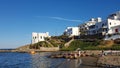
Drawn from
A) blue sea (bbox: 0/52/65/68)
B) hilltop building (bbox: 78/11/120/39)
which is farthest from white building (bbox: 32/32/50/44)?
blue sea (bbox: 0/52/65/68)

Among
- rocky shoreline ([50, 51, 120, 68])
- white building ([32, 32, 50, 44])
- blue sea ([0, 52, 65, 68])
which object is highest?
white building ([32, 32, 50, 44])

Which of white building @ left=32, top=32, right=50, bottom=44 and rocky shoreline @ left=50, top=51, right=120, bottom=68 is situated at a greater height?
white building @ left=32, top=32, right=50, bottom=44

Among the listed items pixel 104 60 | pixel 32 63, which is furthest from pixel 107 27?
pixel 104 60

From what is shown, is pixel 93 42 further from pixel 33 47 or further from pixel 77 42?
pixel 33 47

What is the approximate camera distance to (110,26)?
92.8 m

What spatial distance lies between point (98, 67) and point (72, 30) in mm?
90510

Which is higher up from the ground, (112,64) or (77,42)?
(77,42)

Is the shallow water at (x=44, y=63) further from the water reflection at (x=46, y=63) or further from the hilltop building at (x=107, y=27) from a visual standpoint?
the hilltop building at (x=107, y=27)

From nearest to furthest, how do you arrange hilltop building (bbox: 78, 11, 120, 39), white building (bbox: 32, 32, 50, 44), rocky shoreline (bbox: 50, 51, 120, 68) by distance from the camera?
rocky shoreline (bbox: 50, 51, 120, 68), hilltop building (bbox: 78, 11, 120, 39), white building (bbox: 32, 32, 50, 44)

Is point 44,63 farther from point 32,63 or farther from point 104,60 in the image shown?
point 104,60

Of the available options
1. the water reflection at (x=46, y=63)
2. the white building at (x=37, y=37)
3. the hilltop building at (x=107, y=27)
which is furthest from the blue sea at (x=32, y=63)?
the white building at (x=37, y=37)

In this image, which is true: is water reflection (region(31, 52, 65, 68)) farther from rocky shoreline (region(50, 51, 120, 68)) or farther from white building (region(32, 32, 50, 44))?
white building (region(32, 32, 50, 44))

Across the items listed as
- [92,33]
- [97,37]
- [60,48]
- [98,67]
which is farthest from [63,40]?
[98,67]

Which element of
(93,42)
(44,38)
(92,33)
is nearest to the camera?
(93,42)
